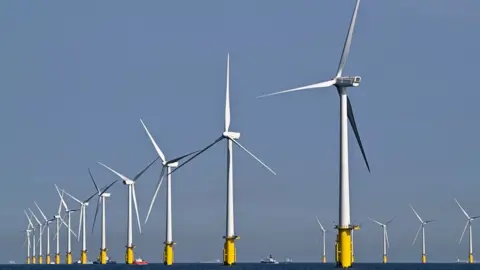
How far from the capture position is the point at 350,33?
5290 inches

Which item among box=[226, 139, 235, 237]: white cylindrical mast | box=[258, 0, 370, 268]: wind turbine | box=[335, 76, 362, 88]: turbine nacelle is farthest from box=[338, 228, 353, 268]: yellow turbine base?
box=[226, 139, 235, 237]: white cylindrical mast

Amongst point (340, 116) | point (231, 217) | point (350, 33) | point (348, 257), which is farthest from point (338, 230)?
point (231, 217)

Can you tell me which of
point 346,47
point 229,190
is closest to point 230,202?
point 229,190

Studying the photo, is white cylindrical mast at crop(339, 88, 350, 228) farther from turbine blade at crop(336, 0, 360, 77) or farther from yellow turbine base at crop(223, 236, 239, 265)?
yellow turbine base at crop(223, 236, 239, 265)

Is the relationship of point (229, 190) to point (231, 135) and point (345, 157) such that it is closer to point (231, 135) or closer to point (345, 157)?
point (231, 135)

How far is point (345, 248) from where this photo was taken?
125250 mm

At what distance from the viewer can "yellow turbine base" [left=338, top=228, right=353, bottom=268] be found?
408 feet

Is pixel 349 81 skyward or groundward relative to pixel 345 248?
skyward

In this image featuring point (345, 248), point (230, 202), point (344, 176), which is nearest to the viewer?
point (344, 176)

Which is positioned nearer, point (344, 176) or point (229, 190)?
point (344, 176)

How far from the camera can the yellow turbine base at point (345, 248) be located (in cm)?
12425

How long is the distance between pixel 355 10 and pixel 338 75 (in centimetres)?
718

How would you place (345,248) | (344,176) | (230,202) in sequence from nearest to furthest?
(344,176) < (345,248) < (230,202)

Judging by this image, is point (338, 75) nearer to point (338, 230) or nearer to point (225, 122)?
point (338, 230)
